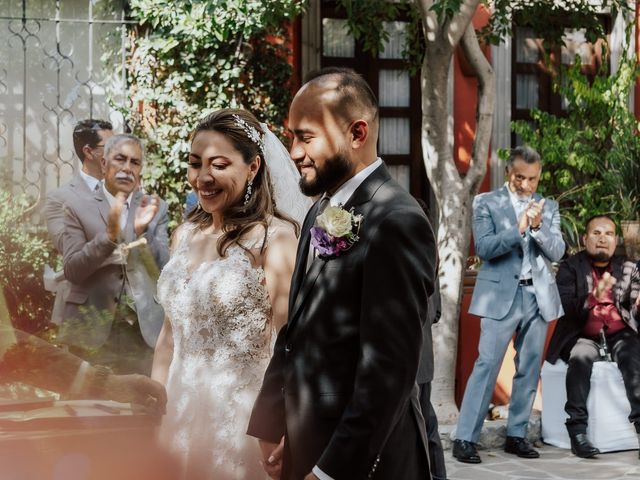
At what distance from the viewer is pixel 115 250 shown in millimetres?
5992

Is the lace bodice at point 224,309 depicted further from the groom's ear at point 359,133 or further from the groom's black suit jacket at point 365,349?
the groom's ear at point 359,133

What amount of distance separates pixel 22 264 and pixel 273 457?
248cm

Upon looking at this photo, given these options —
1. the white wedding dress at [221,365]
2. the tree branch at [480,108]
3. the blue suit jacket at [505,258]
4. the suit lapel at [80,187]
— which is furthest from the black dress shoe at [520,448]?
the white wedding dress at [221,365]

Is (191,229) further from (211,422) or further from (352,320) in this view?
(352,320)

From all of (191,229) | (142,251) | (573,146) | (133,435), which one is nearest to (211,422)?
(191,229)

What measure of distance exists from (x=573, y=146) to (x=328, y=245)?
32.6ft

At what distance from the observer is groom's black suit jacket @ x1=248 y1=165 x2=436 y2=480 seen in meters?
2.90

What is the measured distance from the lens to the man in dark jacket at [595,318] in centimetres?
876

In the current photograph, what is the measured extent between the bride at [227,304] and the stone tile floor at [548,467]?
12.8ft

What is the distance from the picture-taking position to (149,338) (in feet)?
17.7

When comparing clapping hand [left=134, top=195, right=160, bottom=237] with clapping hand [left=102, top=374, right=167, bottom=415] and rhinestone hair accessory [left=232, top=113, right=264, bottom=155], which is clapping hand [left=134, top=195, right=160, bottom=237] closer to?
rhinestone hair accessory [left=232, top=113, right=264, bottom=155]

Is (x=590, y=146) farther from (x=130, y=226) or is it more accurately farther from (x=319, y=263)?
(x=319, y=263)

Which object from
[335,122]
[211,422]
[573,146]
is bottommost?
[211,422]

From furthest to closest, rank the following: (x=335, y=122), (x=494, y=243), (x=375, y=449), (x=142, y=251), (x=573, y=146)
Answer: (x=573, y=146) → (x=494, y=243) → (x=142, y=251) → (x=335, y=122) → (x=375, y=449)
